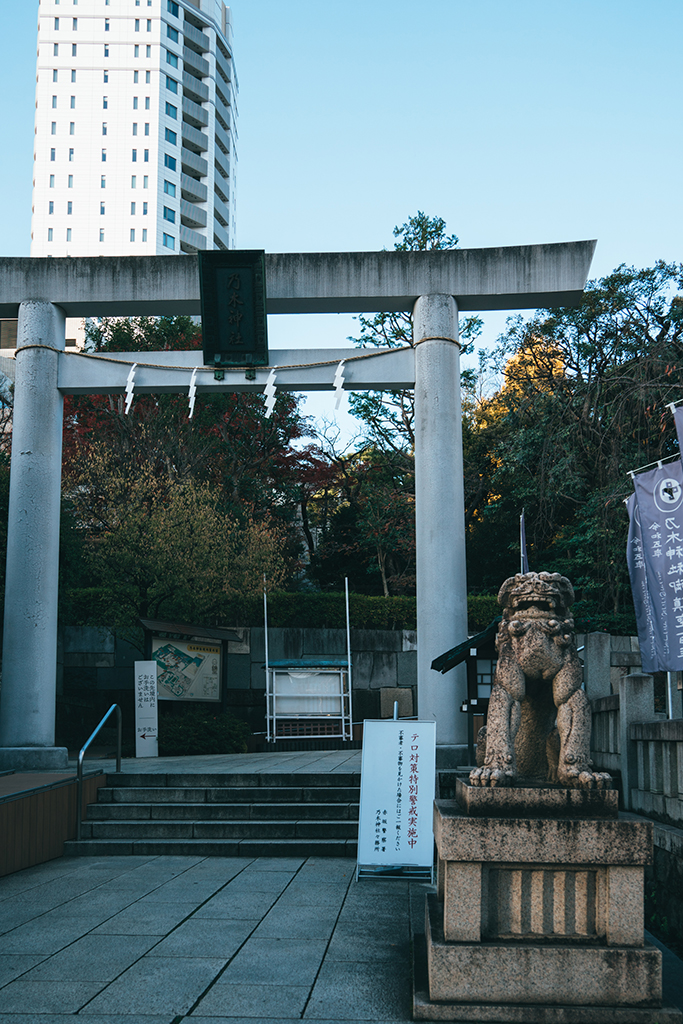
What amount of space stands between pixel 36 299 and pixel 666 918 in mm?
10779

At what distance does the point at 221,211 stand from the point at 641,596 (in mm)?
62988

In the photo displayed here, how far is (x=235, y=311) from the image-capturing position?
1153cm

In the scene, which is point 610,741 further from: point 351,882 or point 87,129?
point 87,129

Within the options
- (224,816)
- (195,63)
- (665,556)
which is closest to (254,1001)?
(224,816)

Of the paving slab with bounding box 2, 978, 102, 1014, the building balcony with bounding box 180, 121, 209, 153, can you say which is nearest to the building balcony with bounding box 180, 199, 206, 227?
the building balcony with bounding box 180, 121, 209, 153

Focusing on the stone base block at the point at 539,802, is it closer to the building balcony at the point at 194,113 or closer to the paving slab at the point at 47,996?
the paving slab at the point at 47,996

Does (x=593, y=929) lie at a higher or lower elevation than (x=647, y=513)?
lower

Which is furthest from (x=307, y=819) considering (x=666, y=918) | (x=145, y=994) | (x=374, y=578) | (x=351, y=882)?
(x=374, y=578)

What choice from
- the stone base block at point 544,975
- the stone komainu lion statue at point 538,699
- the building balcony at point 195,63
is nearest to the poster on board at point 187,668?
the stone komainu lion statue at point 538,699

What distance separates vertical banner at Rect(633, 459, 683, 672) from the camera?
8336 mm

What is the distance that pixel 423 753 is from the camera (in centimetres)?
706

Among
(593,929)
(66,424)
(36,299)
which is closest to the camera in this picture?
(593,929)

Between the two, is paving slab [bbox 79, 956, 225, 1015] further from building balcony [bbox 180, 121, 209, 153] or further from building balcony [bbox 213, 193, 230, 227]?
building balcony [bbox 180, 121, 209, 153]

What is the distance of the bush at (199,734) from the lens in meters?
13.7
